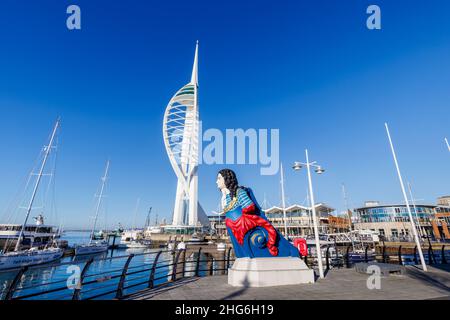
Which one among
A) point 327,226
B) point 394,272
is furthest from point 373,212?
point 394,272

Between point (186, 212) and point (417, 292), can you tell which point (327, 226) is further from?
point (417, 292)

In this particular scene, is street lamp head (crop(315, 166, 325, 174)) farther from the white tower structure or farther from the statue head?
the white tower structure

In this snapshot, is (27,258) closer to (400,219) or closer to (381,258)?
(381,258)

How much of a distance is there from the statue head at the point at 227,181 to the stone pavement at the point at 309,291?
10.0 feet

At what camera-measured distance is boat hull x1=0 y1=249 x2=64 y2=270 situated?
2414 centimetres

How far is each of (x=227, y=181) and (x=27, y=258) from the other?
3105 cm

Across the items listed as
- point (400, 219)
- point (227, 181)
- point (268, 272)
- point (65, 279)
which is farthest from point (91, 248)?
point (400, 219)

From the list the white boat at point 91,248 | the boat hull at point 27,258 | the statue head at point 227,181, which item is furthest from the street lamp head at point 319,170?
the white boat at point 91,248

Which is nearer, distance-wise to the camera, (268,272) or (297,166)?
(268,272)

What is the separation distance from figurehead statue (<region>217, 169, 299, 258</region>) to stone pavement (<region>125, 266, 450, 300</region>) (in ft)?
3.65

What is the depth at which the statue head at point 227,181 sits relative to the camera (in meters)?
8.53

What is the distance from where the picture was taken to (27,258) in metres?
26.9

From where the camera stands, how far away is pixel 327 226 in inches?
2655

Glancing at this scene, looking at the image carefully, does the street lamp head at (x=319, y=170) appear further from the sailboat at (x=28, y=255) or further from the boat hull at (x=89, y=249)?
the boat hull at (x=89, y=249)
